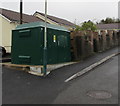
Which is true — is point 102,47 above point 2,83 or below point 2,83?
above

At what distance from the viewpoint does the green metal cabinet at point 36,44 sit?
7418mm

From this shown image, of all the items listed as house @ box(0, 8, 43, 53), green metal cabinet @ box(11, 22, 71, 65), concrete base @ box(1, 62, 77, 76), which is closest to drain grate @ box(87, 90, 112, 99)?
concrete base @ box(1, 62, 77, 76)

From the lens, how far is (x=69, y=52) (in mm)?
9805

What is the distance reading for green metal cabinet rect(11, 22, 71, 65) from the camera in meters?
7.42

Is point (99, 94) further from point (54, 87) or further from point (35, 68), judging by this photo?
point (35, 68)

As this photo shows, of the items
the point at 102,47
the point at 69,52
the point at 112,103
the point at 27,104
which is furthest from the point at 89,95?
the point at 102,47

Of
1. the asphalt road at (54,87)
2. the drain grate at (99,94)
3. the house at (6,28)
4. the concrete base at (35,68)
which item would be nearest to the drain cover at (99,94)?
the drain grate at (99,94)

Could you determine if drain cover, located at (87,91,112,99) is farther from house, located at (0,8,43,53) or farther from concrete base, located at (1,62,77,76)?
house, located at (0,8,43,53)

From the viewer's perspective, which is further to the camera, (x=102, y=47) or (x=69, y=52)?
(x=102, y=47)

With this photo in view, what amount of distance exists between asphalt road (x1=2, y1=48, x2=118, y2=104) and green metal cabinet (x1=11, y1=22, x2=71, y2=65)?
A: 933 millimetres

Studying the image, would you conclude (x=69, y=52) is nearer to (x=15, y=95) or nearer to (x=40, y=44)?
(x=40, y=44)

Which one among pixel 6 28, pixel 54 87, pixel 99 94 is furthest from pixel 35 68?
pixel 6 28

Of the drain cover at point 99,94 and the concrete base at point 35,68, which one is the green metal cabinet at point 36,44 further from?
the drain cover at point 99,94

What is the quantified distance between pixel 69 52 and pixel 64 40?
1027 millimetres
